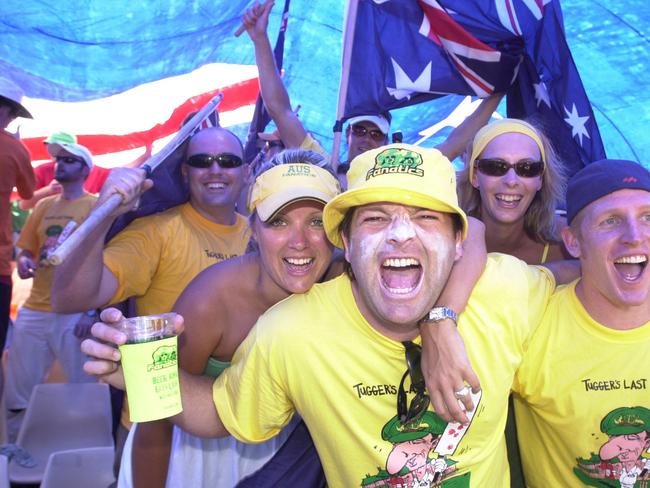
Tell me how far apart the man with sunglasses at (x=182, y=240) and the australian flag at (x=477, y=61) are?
1196mm

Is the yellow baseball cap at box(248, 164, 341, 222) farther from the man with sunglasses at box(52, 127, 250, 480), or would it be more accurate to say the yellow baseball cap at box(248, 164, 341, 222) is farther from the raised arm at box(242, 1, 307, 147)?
the raised arm at box(242, 1, 307, 147)

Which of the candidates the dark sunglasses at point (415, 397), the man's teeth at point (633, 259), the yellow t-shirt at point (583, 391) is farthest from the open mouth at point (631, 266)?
the dark sunglasses at point (415, 397)

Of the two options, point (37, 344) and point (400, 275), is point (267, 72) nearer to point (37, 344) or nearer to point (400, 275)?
point (400, 275)

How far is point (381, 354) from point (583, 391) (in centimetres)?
74

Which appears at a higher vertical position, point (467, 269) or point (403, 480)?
point (467, 269)

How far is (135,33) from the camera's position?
4480 mm

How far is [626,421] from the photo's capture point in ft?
7.00

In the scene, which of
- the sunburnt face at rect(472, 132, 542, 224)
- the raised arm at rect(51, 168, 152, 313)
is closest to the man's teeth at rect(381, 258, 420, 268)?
the raised arm at rect(51, 168, 152, 313)

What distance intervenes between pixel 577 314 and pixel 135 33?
3.69 metres

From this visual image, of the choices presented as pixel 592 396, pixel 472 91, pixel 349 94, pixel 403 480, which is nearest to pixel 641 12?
pixel 472 91

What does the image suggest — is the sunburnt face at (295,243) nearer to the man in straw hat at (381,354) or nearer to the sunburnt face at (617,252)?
the man in straw hat at (381,354)

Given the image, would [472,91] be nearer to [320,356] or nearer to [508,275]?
[508,275]

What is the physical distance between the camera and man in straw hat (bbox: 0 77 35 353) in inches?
173

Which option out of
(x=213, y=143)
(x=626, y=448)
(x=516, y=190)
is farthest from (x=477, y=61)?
Result: (x=626, y=448)
